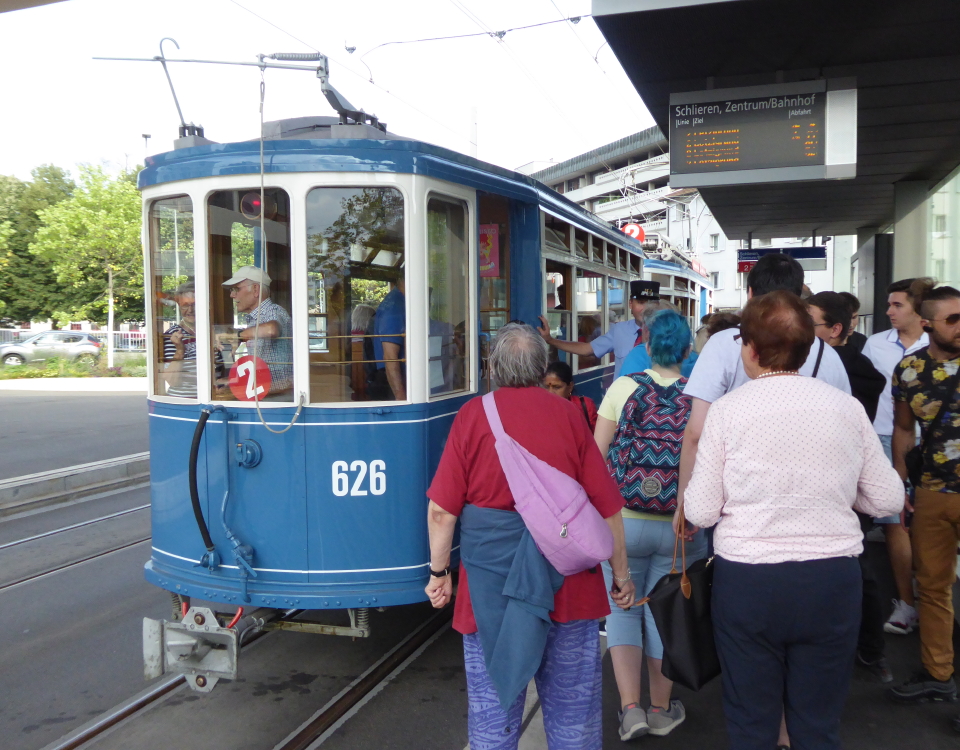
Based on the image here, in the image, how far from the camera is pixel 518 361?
2.87 m

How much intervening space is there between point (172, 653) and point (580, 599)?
79.7 inches

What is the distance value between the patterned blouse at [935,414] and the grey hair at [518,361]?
1.88 metres

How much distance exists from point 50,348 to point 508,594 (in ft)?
111

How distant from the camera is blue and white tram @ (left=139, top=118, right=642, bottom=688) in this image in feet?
13.3

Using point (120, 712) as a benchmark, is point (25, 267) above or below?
above

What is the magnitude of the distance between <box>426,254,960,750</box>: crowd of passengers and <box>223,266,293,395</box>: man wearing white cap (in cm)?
158

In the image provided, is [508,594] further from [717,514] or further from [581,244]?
[581,244]

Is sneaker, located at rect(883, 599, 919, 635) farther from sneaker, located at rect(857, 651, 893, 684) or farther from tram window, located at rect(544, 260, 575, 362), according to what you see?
tram window, located at rect(544, 260, 575, 362)

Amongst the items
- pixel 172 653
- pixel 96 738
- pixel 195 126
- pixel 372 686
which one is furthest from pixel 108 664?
pixel 195 126

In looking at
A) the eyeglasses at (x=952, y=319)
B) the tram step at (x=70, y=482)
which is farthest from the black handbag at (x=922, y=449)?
the tram step at (x=70, y=482)

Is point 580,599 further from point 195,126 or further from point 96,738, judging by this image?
point 195,126

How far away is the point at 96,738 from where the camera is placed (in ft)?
12.6

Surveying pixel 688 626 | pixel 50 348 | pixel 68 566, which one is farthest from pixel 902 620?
pixel 50 348

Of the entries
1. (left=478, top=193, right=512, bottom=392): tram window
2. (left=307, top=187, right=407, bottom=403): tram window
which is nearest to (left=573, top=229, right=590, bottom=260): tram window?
(left=478, top=193, right=512, bottom=392): tram window
